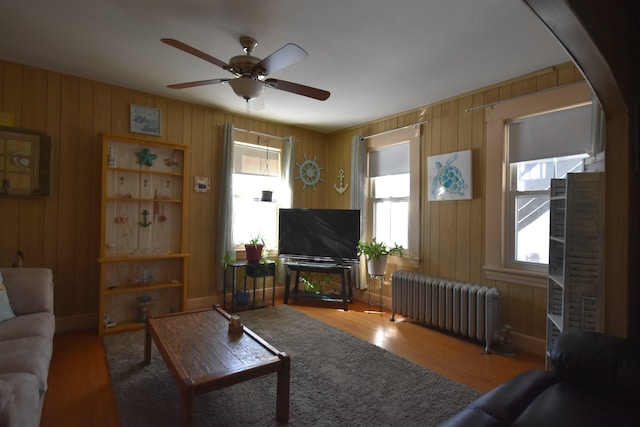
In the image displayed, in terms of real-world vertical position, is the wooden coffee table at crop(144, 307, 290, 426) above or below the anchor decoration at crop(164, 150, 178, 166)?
below

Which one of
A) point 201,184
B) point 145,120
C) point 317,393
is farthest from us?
point 201,184

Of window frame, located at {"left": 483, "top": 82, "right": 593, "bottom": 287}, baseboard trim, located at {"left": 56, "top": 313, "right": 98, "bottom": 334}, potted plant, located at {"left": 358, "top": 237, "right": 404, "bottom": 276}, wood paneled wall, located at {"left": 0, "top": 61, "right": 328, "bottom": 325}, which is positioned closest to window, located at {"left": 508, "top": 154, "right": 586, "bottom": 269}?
window frame, located at {"left": 483, "top": 82, "right": 593, "bottom": 287}

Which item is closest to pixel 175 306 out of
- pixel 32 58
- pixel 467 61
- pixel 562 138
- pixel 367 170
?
pixel 32 58

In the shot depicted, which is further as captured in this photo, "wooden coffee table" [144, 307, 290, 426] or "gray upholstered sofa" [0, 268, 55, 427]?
"wooden coffee table" [144, 307, 290, 426]

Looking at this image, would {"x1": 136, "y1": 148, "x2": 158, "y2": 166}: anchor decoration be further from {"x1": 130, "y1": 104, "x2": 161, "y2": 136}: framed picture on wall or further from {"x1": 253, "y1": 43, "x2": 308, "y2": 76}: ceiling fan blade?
{"x1": 253, "y1": 43, "x2": 308, "y2": 76}: ceiling fan blade

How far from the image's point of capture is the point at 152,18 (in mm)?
2178

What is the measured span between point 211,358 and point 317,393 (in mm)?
774

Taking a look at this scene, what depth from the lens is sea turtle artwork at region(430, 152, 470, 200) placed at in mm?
A: 3356

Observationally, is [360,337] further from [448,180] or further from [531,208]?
[531,208]

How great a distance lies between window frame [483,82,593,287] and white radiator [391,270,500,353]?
0.25m

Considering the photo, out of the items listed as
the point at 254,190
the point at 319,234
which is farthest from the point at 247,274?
the point at 254,190

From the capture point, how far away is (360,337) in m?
3.17

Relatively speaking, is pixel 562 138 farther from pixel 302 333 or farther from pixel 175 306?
pixel 175 306

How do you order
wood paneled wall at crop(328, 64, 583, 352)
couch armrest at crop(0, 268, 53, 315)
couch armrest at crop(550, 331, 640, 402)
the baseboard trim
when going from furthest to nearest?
1. the baseboard trim
2. wood paneled wall at crop(328, 64, 583, 352)
3. couch armrest at crop(0, 268, 53, 315)
4. couch armrest at crop(550, 331, 640, 402)
